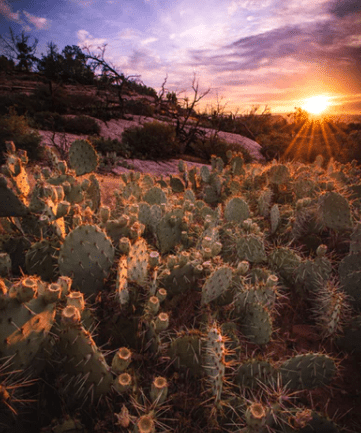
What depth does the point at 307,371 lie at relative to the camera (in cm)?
174

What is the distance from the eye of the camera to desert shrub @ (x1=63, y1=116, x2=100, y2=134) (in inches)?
493

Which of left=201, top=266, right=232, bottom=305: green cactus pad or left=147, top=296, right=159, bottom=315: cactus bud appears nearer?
left=147, top=296, right=159, bottom=315: cactus bud

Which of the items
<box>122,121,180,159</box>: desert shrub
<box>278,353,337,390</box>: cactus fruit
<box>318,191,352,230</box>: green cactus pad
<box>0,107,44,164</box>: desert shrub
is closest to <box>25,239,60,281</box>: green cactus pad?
<box>278,353,337,390</box>: cactus fruit

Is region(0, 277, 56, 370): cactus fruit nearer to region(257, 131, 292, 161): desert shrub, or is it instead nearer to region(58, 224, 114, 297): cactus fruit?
region(58, 224, 114, 297): cactus fruit

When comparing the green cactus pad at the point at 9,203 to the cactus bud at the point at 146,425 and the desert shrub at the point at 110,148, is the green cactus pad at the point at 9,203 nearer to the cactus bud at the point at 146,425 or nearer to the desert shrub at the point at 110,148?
the cactus bud at the point at 146,425

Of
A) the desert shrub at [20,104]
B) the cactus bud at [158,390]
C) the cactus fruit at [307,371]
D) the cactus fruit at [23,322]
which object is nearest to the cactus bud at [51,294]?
the cactus fruit at [23,322]

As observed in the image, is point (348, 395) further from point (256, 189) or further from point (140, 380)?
point (256, 189)

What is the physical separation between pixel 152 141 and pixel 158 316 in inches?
484

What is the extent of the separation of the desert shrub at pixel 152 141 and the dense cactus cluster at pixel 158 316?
30.4 ft

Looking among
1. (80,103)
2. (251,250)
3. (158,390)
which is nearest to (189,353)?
(158,390)

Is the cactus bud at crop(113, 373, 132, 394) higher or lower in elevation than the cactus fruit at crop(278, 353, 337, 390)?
higher

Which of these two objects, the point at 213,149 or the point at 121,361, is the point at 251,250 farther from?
the point at 213,149

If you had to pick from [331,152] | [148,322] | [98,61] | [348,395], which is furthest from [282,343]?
[98,61]

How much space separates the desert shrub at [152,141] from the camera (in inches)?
500
